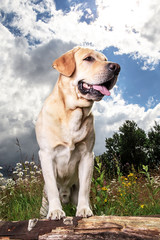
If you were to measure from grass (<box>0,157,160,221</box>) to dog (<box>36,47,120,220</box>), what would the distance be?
2.35 feet

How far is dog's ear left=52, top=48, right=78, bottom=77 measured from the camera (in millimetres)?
3303

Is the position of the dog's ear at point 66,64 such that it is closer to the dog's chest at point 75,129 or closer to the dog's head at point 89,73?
the dog's head at point 89,73

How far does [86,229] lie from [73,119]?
4.48ft

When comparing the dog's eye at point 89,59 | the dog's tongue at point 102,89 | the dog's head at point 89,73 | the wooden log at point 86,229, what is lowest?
the wooden log at point 86,229

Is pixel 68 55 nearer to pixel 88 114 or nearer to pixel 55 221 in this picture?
pixel 88 114

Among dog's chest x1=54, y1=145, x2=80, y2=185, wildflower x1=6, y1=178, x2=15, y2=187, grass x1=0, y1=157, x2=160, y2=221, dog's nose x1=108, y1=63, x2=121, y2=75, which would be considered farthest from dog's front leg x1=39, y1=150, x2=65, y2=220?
wildflower x1=6, y1=178, x2=15, y2=187

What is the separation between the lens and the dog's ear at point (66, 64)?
330cm

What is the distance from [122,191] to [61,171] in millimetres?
1839

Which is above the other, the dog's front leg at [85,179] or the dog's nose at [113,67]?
the dog's nose at [113,67]

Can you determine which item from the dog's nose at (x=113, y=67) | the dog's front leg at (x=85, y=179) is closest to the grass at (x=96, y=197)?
the dog's front leg at (x=85, y=179)

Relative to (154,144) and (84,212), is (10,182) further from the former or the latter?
(154,144)

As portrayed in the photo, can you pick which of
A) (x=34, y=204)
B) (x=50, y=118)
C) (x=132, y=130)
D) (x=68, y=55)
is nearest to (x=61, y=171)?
(x=50, y=118)

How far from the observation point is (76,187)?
153 inches

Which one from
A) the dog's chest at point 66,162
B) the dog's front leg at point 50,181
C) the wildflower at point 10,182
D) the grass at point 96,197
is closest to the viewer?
the dog's front leg at point 50,181
